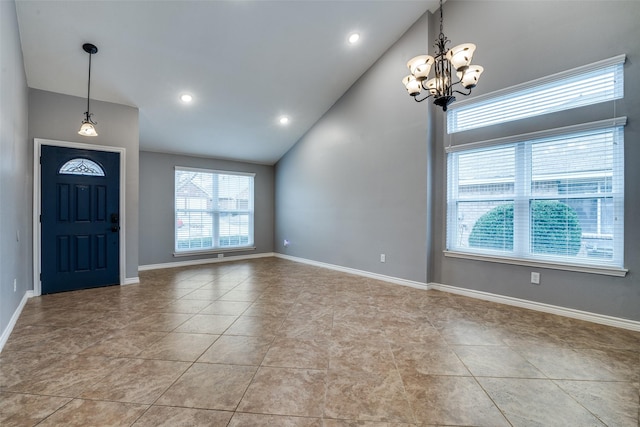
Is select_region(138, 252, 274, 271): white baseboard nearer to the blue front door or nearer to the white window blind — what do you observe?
the blue front door

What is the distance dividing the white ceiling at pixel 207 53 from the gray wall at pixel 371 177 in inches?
12.5

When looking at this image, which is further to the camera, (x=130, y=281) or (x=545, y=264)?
(x=130, y=281)

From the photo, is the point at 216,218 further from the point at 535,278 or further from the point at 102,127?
the point at 535,278

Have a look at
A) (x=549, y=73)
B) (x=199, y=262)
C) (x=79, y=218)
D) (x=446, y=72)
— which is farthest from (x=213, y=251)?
(x=549, y=73)

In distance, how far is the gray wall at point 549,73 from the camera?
2.79 metres

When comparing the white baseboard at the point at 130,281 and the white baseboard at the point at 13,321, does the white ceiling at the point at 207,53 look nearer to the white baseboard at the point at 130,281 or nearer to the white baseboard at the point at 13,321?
the white baseboard at the point at 130,281

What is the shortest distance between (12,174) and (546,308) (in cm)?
598

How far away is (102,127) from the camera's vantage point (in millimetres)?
4180

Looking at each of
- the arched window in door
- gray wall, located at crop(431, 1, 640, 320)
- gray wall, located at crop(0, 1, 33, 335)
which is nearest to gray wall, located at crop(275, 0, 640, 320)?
gray wall, located at crop(431, 1, 640, 320)

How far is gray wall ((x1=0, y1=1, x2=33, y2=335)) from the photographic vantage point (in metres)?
2.38

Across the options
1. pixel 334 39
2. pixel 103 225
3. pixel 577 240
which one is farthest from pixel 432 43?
pixel 103 225

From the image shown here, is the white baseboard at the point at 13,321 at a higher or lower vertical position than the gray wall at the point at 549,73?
lower

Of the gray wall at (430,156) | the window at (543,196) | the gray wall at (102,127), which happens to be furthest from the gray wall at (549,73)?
the gray wall at (102,127)

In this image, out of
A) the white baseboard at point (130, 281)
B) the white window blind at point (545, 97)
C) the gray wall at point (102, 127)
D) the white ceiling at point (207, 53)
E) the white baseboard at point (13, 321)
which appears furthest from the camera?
the white baseboard at point (130, 281)
